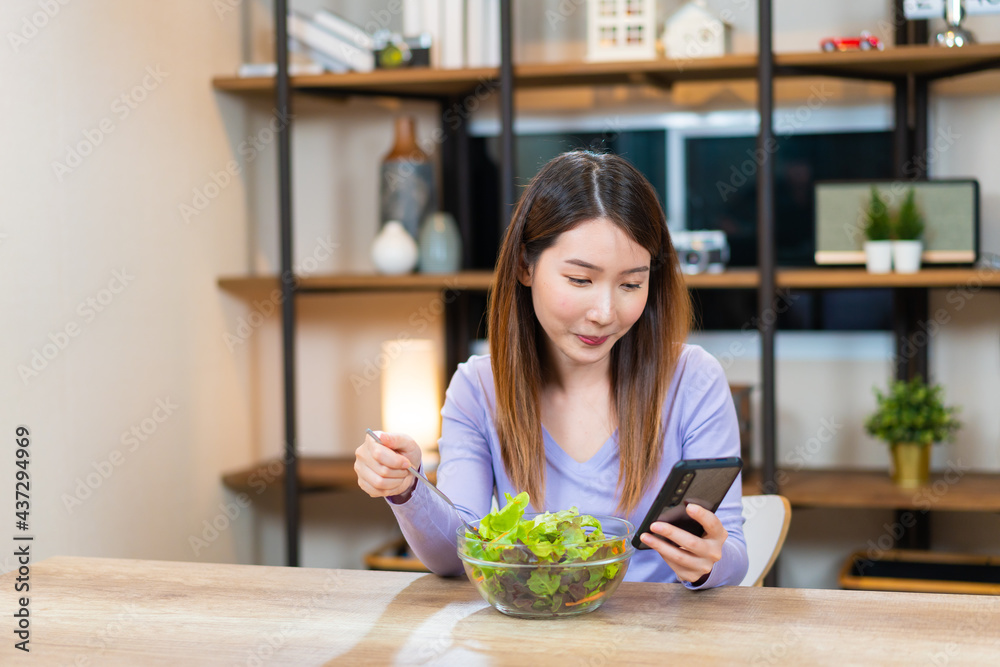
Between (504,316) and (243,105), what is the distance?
1.76 m

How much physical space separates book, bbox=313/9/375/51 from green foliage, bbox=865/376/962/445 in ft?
5.64

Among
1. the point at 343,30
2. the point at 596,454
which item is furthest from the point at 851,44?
the point at 596,454

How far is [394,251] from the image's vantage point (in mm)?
2820

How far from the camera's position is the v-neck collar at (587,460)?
1531mm

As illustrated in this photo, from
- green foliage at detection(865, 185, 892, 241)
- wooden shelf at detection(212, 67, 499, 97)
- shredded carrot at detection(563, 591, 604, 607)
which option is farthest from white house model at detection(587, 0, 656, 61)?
shredded carrot at detection(563, 591, 604, 607)

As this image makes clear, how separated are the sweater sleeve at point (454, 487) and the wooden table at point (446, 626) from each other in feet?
0.15

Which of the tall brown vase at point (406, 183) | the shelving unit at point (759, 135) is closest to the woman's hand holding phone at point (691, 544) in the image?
the shelving unit at point (759, 135)

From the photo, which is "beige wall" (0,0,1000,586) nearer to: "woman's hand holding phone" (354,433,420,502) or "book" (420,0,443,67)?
"book" (420,0,443,67)

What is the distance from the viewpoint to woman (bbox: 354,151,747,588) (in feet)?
4.66

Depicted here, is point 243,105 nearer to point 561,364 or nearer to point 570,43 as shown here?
point 570,43

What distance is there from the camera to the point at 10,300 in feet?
6.72

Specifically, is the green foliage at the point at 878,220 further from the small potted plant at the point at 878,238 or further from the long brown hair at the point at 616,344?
the long brown hair at the point at 616,344

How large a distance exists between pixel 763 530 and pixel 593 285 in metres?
0.51

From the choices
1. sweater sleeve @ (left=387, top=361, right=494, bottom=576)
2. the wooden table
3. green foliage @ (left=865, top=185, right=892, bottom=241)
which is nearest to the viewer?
the wooden table
